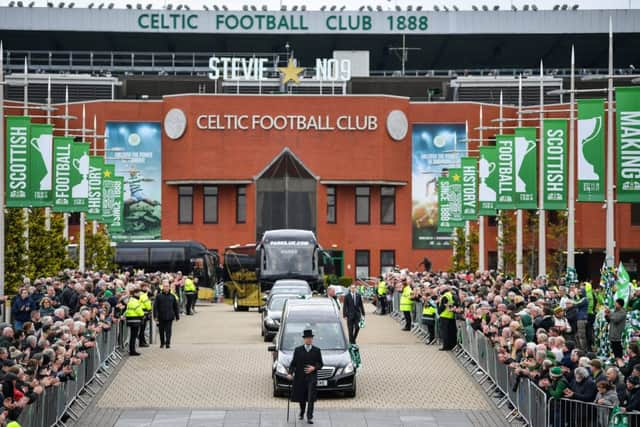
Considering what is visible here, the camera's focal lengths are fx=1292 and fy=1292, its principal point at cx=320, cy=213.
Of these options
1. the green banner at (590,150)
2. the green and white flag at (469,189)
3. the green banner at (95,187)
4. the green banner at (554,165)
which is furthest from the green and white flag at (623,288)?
the green banner at (95,187)

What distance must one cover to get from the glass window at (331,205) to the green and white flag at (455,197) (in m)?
25.4

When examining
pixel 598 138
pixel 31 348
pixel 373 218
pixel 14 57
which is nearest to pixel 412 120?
pixel 373 218

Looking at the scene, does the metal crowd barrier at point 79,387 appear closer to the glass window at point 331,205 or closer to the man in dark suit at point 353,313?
the man in dark suit at point 353,313

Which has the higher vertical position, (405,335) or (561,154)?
(561,154)

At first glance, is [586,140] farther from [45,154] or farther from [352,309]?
[45,154]

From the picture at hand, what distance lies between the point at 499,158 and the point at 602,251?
4156 cm

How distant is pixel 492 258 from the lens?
3184 inches

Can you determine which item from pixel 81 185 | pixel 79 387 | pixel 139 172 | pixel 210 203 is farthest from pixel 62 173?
pixel 210 203

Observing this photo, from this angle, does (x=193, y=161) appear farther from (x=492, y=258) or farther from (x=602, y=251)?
(x=602, y=251)

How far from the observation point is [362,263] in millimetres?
81250

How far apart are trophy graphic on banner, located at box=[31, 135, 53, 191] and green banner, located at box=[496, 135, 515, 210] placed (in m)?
13.9

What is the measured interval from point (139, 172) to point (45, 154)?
46.2 metres

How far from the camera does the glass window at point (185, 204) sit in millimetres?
81125

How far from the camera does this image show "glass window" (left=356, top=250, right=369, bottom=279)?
266 ft
